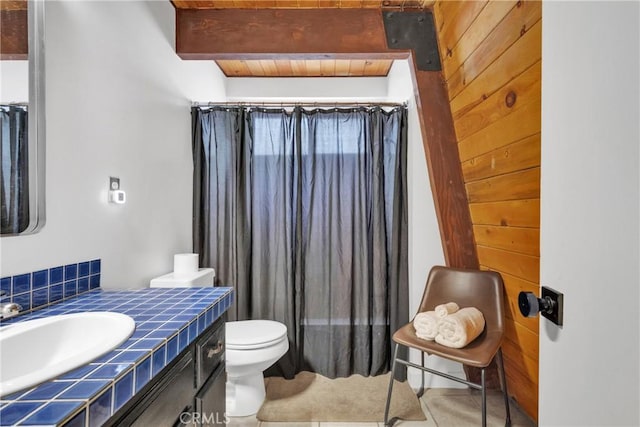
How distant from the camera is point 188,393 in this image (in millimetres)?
919

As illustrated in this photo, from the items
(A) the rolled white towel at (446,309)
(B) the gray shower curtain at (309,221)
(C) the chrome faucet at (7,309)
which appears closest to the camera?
(C) the chrome faucet at (7,309)

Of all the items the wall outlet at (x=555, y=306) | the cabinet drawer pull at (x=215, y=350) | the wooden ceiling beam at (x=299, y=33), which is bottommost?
the cabinet drawer pull at (x=215, y=350)

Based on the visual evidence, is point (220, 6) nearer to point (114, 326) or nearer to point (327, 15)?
point (327, 15)

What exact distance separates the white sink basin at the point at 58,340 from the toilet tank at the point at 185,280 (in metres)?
0.69

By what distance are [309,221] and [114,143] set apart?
1.22m

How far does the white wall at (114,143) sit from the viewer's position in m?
1.07

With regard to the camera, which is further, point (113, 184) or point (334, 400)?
point (334, 400)

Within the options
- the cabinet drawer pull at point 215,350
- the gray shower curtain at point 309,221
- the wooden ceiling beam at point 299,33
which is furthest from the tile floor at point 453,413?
the wooden ceiling beam at point 299,33

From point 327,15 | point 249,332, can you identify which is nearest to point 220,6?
point 327,15

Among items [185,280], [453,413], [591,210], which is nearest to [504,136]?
[591,210]

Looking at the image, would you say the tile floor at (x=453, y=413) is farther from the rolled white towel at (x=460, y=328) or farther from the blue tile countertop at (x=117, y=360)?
the blue tile countertop at (x=117, y=360)

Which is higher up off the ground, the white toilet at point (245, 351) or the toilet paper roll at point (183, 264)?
the toilet paper roll at point (183, 264)

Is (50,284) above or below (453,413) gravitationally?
above

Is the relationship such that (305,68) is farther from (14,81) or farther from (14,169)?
(14,169)
